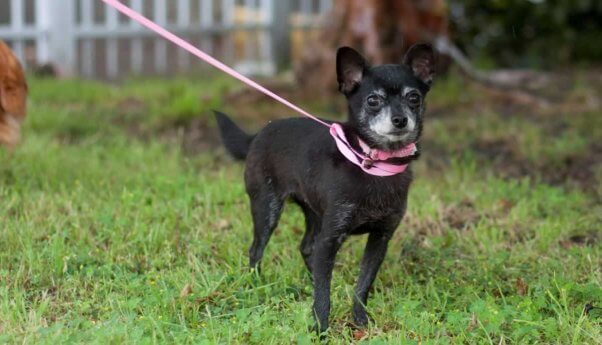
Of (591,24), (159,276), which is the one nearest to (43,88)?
(159,276)

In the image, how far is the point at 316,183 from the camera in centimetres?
388

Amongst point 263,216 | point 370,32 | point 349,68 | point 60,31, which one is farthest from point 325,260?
point 60,31

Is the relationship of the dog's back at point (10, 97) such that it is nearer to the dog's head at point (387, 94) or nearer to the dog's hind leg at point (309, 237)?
the dog's hind leg at point (309, 237)

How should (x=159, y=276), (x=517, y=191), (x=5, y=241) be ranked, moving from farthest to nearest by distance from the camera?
(x=517, y=191) → (x=5, y=241) → (x=159, y=276)

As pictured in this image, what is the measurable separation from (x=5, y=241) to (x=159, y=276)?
921 mm

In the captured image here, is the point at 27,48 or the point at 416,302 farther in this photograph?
the point at 27,48

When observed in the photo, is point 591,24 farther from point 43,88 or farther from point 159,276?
point 159,276

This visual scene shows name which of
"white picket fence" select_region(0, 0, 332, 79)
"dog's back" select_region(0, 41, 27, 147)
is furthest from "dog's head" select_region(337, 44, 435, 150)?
"white picket fence" select_region(0, 0, 332, 79)

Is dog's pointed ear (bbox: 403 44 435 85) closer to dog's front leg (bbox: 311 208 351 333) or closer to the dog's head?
the dog's head

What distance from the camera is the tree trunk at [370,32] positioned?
915 cm

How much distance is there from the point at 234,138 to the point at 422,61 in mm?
1128

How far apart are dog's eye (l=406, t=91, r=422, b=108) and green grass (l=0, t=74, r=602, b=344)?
35.0 inches

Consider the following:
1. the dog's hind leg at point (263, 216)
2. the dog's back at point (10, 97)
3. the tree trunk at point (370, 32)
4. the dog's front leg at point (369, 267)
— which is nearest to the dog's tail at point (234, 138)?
the dog's hind leg at point (263, 216)

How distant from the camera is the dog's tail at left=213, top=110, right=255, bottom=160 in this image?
4480 mm
